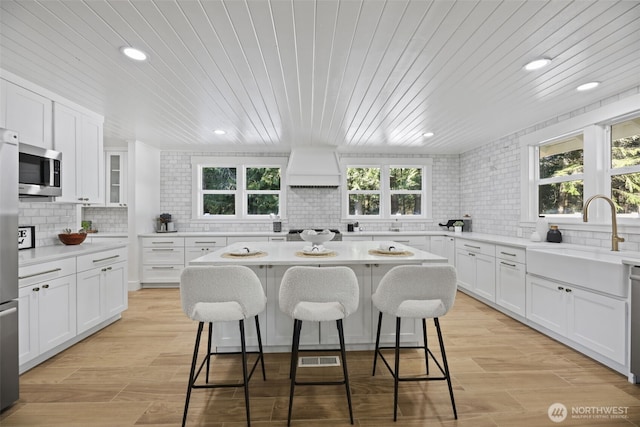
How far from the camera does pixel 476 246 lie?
439cm

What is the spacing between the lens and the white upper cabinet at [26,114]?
8.40 feet

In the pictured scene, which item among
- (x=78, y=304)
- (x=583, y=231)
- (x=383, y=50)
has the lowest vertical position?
(x=78, y=304)

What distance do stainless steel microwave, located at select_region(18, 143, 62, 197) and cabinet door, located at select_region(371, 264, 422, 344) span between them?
312cm

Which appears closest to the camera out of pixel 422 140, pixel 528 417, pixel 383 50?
pixel 528 417

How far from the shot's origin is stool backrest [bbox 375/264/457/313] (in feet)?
6.40

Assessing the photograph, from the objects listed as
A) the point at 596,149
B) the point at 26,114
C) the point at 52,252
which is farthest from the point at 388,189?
the point at 26,114

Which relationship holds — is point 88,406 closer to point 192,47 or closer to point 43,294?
point 43,294

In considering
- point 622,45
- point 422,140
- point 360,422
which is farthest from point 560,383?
point 422,140

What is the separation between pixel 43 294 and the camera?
2521 millimetres

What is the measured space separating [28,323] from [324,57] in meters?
3.15

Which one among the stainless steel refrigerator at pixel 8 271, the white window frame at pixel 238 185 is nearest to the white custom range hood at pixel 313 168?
the white window frame at pixel 238 185

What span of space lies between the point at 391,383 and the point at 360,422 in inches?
19.8

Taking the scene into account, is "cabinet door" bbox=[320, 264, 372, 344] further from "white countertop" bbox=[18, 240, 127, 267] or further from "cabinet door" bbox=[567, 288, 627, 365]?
"white countertop" bbox=[18, 240, 127, 267]

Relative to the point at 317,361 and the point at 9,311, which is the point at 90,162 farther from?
the point at 317,361
